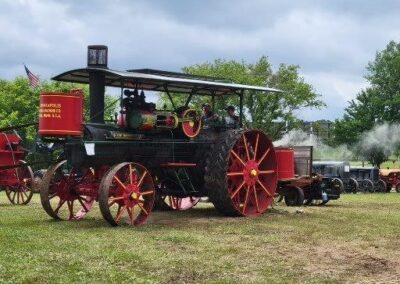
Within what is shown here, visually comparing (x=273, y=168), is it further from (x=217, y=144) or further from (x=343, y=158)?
(x=343, y=158)

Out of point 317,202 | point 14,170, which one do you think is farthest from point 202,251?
point 317,202

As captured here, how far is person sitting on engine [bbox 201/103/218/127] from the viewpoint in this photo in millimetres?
13992

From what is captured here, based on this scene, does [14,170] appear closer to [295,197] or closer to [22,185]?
[22,185]

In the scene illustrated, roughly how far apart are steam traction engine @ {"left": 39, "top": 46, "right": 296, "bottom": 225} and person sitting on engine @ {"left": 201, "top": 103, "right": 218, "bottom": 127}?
0.22ft

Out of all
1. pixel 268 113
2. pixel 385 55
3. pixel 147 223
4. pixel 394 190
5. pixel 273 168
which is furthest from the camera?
pixel 385 55

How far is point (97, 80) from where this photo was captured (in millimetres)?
11844

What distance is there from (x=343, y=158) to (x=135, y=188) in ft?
137

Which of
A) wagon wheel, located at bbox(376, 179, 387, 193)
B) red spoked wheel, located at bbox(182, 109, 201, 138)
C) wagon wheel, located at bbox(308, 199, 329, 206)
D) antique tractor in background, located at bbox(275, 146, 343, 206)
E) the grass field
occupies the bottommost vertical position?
wagon wheel, located at bbox(376, 179, 387, 193)

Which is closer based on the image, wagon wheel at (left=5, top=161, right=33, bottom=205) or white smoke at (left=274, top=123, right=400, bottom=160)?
wagon wheel at (left=5, top=161, right=33, bottom=205)

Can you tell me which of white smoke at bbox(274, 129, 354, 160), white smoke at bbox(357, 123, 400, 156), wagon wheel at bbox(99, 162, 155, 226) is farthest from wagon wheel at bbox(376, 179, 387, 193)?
wagon wheel at bbox(99, 162, 155, 226)

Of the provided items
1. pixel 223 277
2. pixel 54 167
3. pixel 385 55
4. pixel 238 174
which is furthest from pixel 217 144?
pixel 385 55

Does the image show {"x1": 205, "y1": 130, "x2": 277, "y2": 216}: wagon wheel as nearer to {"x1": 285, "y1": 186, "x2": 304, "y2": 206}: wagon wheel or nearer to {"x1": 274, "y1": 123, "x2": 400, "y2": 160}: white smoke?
{"x1": 285, "y1": 186, "x2": 304, "y2": 206}: wagon wheel

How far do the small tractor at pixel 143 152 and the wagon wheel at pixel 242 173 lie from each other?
20 mm

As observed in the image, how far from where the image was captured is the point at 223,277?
6719 millimetres
